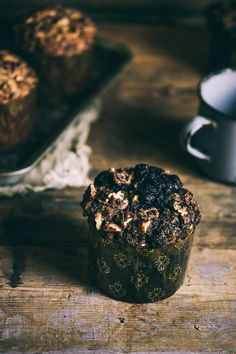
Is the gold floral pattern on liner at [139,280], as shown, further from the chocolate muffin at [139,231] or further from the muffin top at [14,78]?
the muffin top at [14,78]

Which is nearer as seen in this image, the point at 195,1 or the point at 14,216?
the point at 14,216

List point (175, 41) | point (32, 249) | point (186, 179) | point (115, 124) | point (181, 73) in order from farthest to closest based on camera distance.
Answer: point (175, 41) < point (181, 73) < point (115, 124) < point (186, 179) < point (32, 249)

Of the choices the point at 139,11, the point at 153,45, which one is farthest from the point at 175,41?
the point at 139,11

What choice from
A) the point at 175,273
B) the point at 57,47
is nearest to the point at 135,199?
the point at 175,273

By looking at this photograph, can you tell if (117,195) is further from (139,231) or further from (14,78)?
(14,78)

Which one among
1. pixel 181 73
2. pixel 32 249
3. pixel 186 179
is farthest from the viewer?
pixel 181 73

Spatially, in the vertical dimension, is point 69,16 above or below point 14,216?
above

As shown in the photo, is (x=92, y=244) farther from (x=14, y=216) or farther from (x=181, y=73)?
(x=181, y=73)
